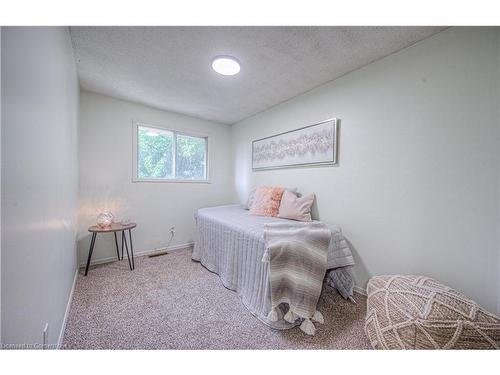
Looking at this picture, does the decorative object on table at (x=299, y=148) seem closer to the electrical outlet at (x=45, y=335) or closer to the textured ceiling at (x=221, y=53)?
the textured ceiling at (x=221, y=53)

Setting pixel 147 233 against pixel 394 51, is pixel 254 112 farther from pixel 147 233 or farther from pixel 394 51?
pixel 147 233

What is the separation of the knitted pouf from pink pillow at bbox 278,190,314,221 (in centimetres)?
101

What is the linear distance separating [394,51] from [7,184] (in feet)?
8.31

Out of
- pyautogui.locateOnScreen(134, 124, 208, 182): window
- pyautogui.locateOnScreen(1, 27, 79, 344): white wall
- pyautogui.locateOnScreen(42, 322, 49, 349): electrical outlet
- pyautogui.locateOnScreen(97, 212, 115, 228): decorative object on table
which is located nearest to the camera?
pyautogui.locateOnScreen(1, 27, 79, 344): white wall

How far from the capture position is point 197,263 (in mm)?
2512

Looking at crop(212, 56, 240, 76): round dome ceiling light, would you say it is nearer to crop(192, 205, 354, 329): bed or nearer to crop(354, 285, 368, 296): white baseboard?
crop(192, 205, 354, 329): bed

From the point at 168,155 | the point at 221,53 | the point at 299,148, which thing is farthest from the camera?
the point at 168,155

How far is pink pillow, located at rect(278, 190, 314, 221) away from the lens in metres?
2.14

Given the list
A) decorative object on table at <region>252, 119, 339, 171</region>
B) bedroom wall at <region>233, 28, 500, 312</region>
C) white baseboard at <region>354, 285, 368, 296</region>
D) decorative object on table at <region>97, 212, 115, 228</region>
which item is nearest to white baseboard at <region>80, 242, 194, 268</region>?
decorative object on table at <region>97, 212, 115, 228</region>

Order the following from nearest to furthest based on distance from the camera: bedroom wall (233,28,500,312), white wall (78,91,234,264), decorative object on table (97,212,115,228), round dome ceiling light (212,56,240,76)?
1. bedroom wall (233,28,500,312)
2. round dome ceiling light (212,56,240,76)
3. decorative object on table (97,212,115,228)
4. white wall (78,91,234,264)

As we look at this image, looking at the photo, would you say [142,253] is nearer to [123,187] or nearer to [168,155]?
[123,187]

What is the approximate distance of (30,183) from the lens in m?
0.75

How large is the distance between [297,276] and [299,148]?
Result: 158 cm

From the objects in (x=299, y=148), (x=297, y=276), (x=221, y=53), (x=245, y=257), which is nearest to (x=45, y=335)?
(x=245, y=257)
